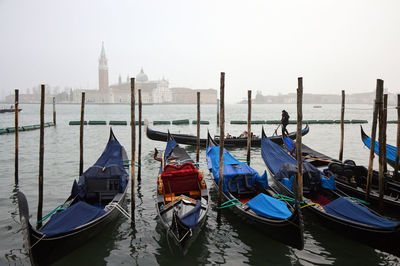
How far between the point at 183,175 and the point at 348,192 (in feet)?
11.5

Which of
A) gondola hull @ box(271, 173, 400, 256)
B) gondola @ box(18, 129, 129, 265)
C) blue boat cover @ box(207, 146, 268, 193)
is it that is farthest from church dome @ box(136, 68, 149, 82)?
gondola hull @ box(271, 173, 400, 256)

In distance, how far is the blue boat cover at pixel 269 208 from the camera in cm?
466

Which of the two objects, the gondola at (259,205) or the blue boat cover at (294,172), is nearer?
the gondola at (259,205)

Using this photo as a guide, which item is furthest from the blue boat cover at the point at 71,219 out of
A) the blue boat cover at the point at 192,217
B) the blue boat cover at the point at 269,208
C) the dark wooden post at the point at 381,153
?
the dark wooden post at the point at 381,153

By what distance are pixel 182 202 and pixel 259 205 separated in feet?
4.12

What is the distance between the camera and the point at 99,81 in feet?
447

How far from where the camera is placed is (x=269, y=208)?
4.88m

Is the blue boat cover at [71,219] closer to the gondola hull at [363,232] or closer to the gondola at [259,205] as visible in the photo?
the gondola at [259,205]

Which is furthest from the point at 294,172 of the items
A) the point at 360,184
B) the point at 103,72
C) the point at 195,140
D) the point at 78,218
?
the point at 103,72

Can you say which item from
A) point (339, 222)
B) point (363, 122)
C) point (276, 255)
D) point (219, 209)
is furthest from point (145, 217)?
point (363, 122)

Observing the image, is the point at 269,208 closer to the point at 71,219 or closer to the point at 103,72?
the point at 71,219

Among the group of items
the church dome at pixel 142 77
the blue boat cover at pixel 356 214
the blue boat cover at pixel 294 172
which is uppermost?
the church dome at pixel 142 77

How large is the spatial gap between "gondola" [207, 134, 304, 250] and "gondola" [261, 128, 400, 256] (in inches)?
18.5

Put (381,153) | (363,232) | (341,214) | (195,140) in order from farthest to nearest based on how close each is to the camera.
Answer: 1. (195,140)
2. (381,153)
3. (341,214)
4. (363,232)
